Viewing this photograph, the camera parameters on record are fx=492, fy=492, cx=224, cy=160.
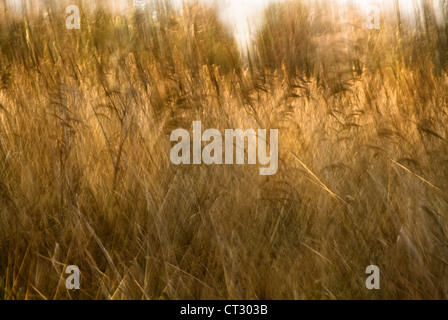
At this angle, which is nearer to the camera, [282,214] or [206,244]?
[206,244]

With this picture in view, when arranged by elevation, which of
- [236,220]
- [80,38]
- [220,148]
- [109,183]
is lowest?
[236,220]

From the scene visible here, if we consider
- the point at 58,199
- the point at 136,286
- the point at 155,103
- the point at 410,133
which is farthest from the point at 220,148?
the point at 410,133

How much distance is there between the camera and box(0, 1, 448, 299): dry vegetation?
116 centimetres

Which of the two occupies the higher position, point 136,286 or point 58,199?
point 58,199

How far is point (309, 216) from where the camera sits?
4.59ft

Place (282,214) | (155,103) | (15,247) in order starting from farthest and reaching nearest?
(155,103)
(282,214)
(15,247)

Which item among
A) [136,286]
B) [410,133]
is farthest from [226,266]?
[410,133]

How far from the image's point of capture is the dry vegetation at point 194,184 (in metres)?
1.16

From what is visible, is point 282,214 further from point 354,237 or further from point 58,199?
point 58,199

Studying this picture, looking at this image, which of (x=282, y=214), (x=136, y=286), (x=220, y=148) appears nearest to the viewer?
(x=136, y=286)

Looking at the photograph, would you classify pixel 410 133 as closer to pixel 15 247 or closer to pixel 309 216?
pixel 309 216

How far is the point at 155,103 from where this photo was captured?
185cm

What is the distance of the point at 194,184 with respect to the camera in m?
1.49

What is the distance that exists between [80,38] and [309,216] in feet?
5.02
